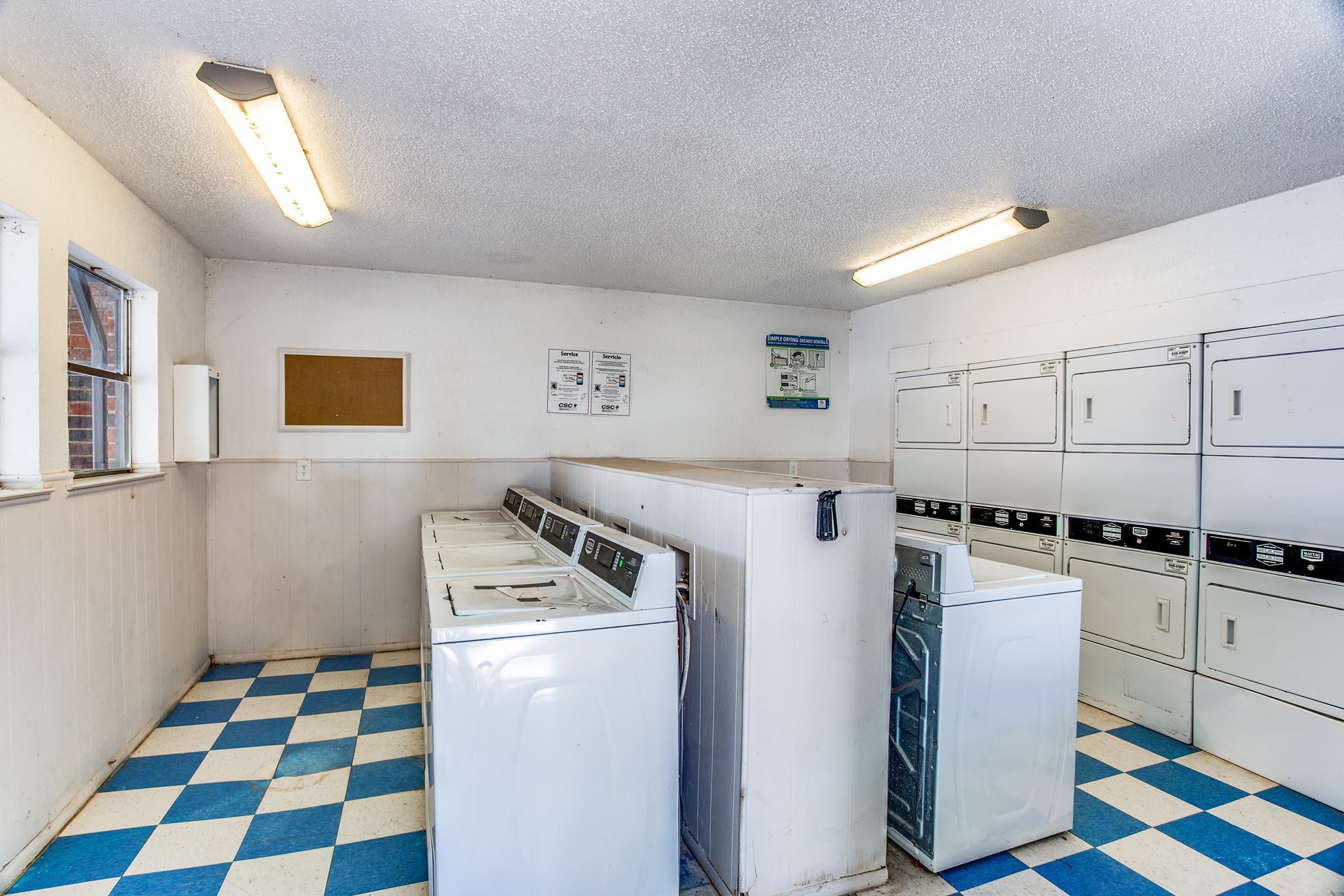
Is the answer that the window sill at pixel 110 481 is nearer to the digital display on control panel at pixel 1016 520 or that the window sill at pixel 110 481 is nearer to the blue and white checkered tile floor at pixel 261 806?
the blue and white checkered tile floor at pixel 261 806

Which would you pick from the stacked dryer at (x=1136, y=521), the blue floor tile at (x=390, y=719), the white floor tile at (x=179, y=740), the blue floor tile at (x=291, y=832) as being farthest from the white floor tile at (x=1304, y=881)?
the white floor tile at (x=179, y=740)

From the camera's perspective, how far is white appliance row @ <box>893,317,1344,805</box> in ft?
8.48

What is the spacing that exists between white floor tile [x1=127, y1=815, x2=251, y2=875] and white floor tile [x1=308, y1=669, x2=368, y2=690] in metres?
1.21

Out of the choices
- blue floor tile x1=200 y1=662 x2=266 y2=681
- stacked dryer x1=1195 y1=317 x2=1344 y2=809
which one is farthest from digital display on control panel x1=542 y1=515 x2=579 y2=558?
stacked dryer x1=1195 y1=317 x2=1344 y2=809

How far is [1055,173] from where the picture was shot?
257 cm

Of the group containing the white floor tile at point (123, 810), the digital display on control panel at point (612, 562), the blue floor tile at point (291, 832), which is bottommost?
the blue floor tile at point (291, 832)

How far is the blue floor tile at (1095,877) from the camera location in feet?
6.61

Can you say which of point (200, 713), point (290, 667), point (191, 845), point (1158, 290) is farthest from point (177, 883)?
point (1158, 290)

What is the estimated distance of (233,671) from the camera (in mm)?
3744

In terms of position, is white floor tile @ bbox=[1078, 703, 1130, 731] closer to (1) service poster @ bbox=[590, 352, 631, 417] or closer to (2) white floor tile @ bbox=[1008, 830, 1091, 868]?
(2) white floor tile @ bbox=[1008, 830, 1091, 868]

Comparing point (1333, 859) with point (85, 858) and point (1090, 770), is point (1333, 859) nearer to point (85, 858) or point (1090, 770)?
point (1090, 770)

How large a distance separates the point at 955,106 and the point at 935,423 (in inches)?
105

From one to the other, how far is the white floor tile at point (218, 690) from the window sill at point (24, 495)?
168 cm

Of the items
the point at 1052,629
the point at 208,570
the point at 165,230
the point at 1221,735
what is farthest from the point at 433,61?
the point at 1221,735
